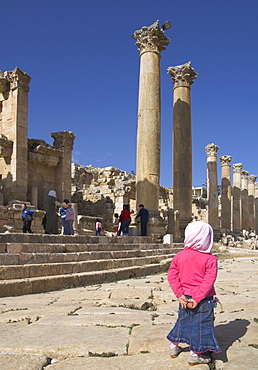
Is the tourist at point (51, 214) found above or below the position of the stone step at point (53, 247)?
above

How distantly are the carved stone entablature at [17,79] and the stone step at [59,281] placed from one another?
47.4ft

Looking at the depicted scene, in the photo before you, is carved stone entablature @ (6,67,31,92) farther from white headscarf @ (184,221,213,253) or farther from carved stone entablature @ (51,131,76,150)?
white headscarf @ (184,221,213,253)

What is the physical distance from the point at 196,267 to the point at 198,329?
0.50m

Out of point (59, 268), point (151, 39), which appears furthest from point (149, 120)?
point (59, 268)

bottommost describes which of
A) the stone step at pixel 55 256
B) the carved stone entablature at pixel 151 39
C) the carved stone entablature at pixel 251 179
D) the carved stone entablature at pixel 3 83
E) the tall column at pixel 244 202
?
the stone step at pixel 55 256

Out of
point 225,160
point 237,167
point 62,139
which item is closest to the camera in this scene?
point 62,139

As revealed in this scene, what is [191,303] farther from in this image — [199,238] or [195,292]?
[199,238]

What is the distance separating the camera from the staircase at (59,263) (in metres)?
7.00

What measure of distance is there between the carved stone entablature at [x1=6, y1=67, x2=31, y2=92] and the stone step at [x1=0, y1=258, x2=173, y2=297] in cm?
1445

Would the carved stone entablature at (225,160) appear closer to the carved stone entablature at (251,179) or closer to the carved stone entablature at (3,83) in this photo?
the carved stone entablature at (251,179)

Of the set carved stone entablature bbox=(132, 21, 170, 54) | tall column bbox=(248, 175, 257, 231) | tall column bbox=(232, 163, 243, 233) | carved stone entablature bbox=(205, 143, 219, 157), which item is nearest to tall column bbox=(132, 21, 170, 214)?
carved stone entablature bbox=(132, 21, 170, 54)

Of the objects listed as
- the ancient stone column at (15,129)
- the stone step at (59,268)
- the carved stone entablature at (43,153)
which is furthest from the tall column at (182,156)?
the stone step at (59,268)

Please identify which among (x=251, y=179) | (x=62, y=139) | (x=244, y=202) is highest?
(x=251, y=179)

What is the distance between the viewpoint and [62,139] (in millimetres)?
24875
